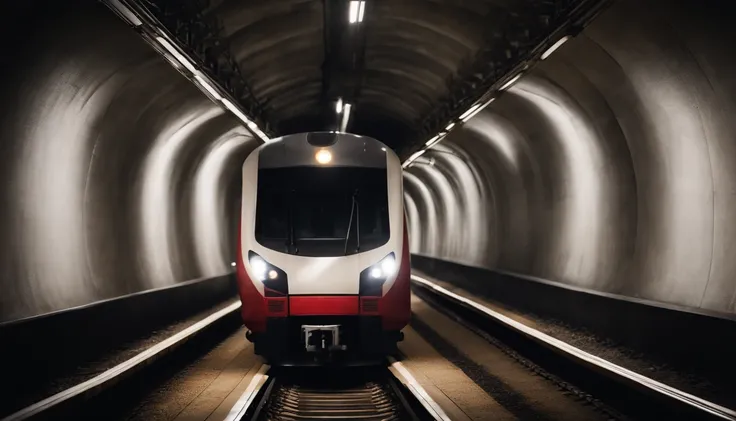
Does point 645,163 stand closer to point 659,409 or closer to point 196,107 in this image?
point 659,409

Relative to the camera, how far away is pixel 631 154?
36.8 feet

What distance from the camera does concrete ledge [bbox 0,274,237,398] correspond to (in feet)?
25.3

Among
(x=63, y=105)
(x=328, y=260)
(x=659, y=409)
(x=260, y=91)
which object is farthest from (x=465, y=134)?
(x=659, y=409)

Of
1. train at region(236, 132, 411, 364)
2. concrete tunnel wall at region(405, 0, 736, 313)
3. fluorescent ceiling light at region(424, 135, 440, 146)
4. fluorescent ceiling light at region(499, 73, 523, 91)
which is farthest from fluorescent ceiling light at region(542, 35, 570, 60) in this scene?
fluorescent ceiling light at region(424, 135, 440, 146)

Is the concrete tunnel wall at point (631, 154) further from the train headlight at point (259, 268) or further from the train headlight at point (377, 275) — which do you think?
the train headlight at point (259, 268)

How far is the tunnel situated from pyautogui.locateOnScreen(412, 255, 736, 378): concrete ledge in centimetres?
4

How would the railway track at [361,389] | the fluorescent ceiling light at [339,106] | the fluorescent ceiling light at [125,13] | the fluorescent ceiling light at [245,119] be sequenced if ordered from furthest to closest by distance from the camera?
the fluorescent ceiling light at [339,106]
the fluorescent ceiling light at [245,119]
the fluorescent ceiling light at [125,13]
the railway track at [361,389]

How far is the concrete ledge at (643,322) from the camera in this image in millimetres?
7887

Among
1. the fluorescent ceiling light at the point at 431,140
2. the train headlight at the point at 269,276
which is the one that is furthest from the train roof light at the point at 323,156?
the fluorescent ceiling light at the point at 431,140

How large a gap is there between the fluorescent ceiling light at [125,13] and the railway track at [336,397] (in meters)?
3.74

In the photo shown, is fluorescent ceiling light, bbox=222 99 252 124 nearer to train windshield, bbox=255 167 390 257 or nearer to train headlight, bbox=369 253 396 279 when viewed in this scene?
train windshield, bbox=255 167 390 257

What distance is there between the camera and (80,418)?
723 cm

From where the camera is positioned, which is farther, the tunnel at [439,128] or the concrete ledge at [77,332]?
the tunnel at [439,128]

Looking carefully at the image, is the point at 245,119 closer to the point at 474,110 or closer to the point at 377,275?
the point at 474,110
